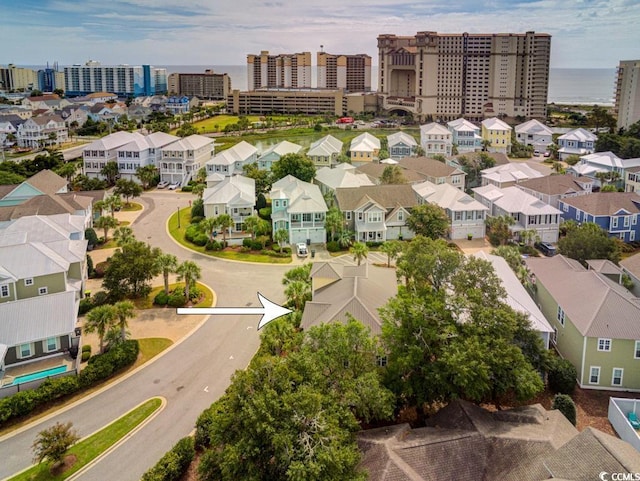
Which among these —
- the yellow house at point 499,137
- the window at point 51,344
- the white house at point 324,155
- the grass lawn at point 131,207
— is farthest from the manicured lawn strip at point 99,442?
the yellow house at point 499,137

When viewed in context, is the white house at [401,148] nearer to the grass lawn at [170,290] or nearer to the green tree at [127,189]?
the green tree at [127,189]

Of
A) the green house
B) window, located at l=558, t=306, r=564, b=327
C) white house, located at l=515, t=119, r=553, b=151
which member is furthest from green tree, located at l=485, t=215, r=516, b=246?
white house, located at l=515, t=119, r=553, b=151

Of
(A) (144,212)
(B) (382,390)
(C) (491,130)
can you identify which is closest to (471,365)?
(B) (382,390)

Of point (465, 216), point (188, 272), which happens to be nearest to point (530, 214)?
point (465, 216)

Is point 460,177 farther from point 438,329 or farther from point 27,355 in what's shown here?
point 27,355

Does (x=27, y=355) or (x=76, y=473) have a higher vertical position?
(x=27, y=355)

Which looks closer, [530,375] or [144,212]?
[530,375]
